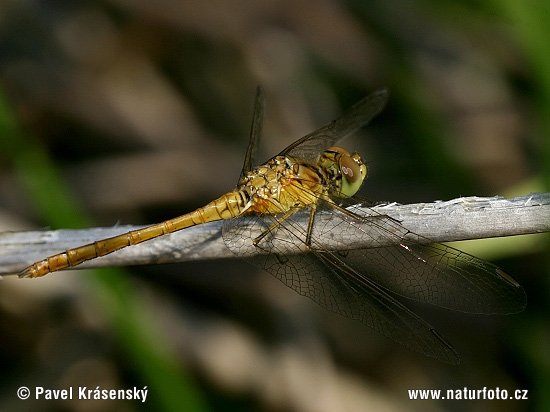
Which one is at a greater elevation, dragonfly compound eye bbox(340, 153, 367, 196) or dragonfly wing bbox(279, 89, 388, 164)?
dragonfly wing bbox(279, 89, 388, 164)

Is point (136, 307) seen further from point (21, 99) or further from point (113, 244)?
point (21, 99)

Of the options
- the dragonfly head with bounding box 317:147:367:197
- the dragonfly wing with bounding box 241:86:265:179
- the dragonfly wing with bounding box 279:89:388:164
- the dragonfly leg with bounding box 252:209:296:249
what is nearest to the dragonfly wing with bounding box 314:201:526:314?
the dragonfly leg with bounding box 252:209:296:249

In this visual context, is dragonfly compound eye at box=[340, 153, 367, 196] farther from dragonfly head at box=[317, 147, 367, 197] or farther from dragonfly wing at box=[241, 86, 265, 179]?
dragonfly wing at box=[241, 86, 265, 179]

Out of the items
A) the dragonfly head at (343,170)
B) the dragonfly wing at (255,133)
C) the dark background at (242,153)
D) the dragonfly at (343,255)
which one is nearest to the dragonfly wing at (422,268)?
the dragonfly at (343,255)

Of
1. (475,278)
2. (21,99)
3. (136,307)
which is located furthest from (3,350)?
(475,278)

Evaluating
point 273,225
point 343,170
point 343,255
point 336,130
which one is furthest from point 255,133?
point 343,255

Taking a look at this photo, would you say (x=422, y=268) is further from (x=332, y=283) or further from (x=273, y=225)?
(x=273, y=225)
